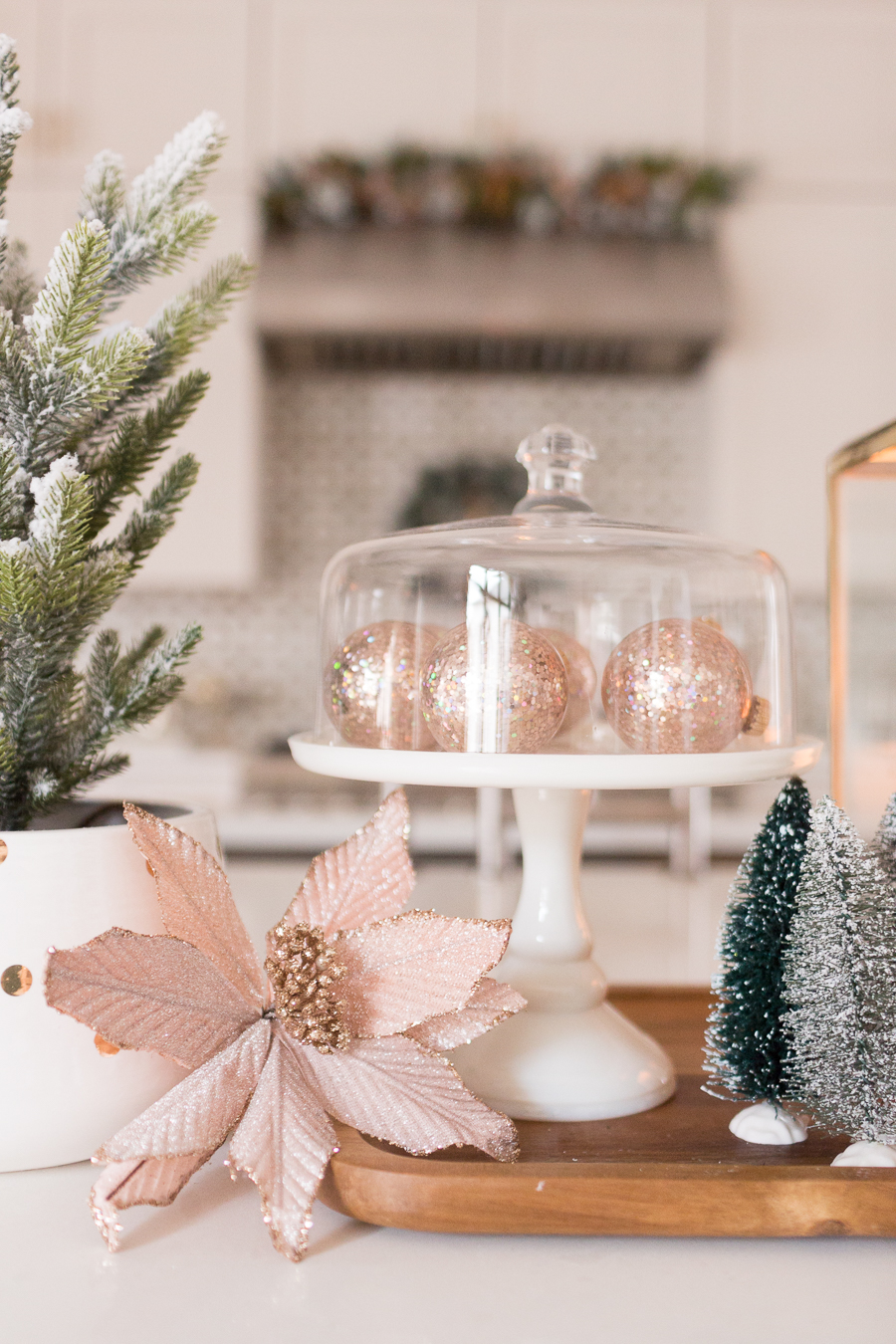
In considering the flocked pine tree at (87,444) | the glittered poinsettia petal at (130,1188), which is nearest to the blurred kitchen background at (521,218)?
the flocked pine tree at (87,444)

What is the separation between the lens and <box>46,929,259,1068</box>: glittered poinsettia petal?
402mm

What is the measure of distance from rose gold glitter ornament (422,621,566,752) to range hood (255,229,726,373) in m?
2.03

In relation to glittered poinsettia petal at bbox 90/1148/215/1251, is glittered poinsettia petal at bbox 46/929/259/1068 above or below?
above

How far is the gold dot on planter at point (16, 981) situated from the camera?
44 cm

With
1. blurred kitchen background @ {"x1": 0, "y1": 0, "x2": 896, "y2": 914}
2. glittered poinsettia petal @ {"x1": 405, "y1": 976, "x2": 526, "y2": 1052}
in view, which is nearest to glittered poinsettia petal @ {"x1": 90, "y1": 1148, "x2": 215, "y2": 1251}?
glittered poinsettia petal @ {"x1": 405, "y1": 976, "x2": 526, "y2": 1052}

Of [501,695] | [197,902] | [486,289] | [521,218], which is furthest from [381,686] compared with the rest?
[521,218]

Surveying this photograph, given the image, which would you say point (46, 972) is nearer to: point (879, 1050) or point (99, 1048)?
point (99, 1048)

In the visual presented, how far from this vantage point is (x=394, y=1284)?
1.25ft

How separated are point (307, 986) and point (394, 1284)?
11 cm

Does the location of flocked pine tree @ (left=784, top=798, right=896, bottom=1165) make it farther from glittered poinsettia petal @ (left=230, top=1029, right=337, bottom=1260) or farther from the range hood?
the range hood

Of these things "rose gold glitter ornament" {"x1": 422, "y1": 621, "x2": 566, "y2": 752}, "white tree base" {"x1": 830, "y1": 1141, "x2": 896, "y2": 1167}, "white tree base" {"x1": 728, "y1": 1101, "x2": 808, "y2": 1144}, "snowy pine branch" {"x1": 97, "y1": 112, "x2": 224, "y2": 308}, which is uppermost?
"snowy pine branch" {"x1": 97, "y1": 112, "x2": 224, "y2": 308}

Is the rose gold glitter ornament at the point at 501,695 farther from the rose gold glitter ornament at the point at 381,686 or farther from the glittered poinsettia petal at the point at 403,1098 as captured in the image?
the glittered poinsettia petal at the point at 403,1098

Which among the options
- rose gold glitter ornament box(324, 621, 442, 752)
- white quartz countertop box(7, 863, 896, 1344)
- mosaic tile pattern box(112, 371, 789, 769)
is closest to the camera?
white quartz countertop box(7, 863, 896, 1344)

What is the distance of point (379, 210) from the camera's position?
2438mm
